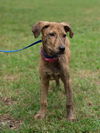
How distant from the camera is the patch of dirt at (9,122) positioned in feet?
14.7

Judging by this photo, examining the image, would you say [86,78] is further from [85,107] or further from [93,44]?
[93,44]

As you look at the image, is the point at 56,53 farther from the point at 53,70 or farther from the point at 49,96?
the point at 49,96

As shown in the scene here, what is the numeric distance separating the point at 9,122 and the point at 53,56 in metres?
1.32

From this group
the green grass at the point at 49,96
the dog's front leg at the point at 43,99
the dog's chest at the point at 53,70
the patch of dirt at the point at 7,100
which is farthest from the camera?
the patch of dirt at the point at 7,100

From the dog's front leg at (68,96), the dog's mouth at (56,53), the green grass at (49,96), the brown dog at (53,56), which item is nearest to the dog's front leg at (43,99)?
the brown dog at (53,56)

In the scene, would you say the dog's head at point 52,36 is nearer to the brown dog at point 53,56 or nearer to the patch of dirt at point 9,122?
the brown dog at point 53,56

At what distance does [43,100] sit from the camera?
15.5ft

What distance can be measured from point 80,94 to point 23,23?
10.8m

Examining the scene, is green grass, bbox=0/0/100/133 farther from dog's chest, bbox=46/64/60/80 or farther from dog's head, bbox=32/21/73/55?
dog's head, bbox=32/21/73/55

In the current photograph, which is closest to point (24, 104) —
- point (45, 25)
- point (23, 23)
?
point (45, 25)

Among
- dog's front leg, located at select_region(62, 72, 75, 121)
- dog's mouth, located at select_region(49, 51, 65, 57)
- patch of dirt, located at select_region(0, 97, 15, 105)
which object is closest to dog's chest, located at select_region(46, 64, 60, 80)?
dog's front leg, located at select_region(62, 72, 75, 121)

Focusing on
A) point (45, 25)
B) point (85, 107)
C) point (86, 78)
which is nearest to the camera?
point (45, 25)

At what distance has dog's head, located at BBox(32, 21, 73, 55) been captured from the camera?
4059 millimetres

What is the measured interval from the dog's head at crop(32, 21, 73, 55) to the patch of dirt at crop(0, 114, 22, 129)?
4.21ft
